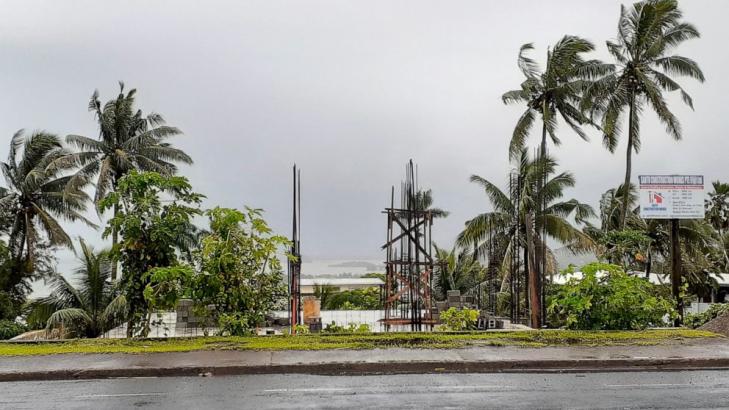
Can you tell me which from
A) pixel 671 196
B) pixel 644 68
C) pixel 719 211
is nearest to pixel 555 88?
pixel 644 68

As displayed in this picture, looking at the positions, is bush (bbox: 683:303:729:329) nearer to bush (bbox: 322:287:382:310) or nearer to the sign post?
the sign post

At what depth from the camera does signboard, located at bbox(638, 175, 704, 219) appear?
19.2 m

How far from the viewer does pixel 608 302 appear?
15.9 metres

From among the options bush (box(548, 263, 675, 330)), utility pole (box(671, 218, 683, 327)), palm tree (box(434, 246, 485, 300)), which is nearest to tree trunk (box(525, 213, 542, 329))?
bush (box(548, 263, 675, 330))

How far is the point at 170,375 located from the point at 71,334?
10.0 meters

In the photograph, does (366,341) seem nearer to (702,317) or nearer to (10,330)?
(702,317)

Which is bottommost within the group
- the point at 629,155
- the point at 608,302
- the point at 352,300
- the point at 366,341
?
the point at 366,341

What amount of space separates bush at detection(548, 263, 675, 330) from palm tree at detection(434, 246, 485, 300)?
16540mm

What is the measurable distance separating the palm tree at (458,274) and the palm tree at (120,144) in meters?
14.2

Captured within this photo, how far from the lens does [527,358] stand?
12.5 metres

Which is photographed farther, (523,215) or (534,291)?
(523,215)

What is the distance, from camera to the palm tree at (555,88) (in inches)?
1093

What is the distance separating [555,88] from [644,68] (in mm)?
3513

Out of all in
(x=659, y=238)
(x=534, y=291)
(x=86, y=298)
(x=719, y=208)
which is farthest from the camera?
(x=719, y=208)
